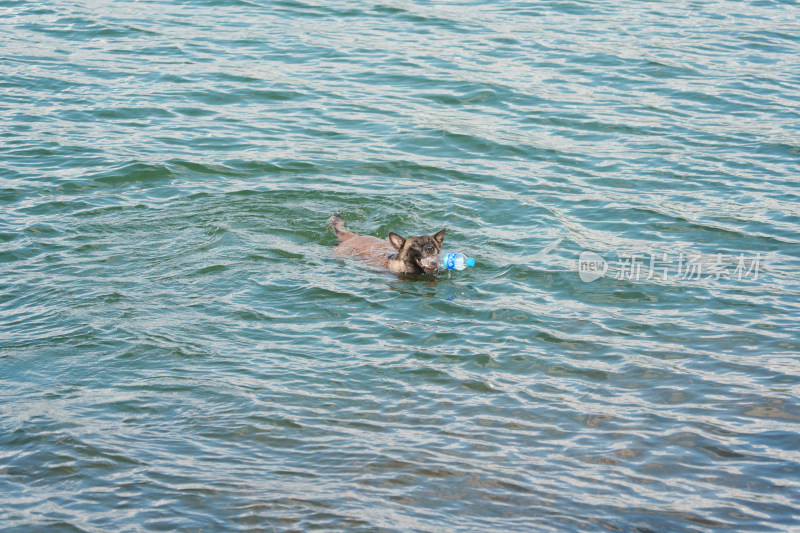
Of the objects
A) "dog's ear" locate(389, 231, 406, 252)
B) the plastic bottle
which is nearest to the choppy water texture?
the plastic bottle

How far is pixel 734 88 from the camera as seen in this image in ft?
56.5

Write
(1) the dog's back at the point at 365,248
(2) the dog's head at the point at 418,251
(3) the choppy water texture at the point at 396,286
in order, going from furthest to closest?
(1) the dog's back at the point at 365,248 → (2) the dog's head at the point at 418,251 → (3) the choppy water texture at the point at 396,286

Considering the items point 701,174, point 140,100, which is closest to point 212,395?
point 701,174

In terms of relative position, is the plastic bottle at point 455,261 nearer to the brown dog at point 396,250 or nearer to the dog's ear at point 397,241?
the brown dog at point 396,250

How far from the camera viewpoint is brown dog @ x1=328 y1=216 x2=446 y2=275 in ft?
34.0

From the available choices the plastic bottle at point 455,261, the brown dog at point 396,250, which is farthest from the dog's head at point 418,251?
the plastic bottle at point 455,261

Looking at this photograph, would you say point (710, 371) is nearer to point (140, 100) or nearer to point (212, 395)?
point (212, 395)

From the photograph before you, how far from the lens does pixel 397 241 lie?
1046cm

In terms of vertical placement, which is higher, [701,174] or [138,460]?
[701,174]

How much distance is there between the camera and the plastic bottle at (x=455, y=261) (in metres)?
10.5

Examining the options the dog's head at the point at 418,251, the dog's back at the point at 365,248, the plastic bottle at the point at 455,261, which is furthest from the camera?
the dog's back at the point at 365,248

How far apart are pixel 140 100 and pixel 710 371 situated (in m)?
12.2

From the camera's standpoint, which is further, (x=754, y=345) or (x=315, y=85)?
(x=315, y=85)

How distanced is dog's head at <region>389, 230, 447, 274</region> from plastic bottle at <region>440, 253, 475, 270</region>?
5.0 inches
